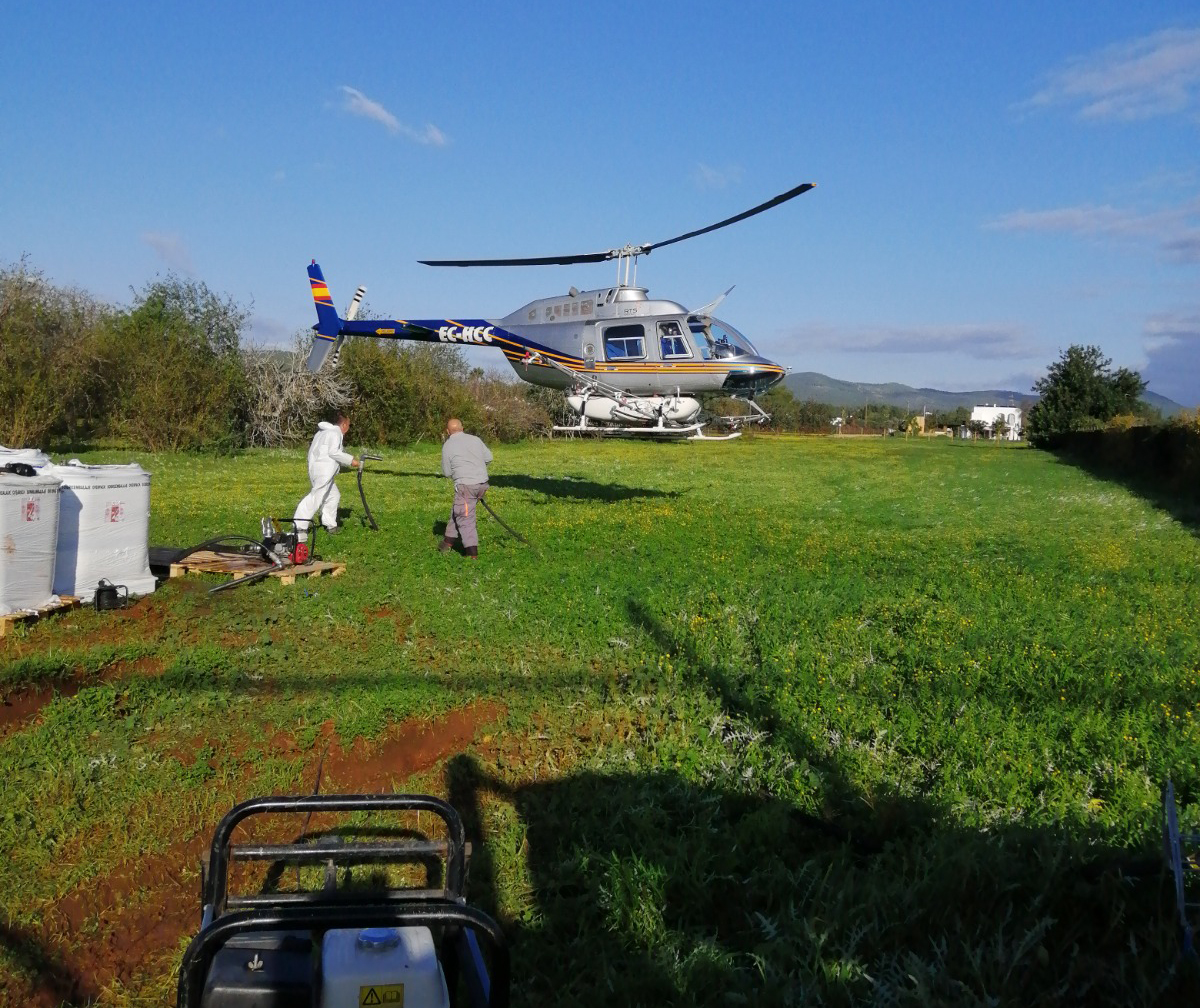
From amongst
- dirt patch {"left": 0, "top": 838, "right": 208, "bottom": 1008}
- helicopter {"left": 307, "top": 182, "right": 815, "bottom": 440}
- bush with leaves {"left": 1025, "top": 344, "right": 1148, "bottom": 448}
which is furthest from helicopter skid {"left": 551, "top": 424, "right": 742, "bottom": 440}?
bush with leaves {"left": 1025, "top": 344, "right": 1148, "bottom": 448}

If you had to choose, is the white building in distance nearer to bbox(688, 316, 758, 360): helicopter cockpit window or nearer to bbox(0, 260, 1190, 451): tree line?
bbox(0, 260, 1190, 451): tree line

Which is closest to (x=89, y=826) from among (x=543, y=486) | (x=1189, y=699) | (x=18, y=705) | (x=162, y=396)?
(x=18, y=705)

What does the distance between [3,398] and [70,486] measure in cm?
2464

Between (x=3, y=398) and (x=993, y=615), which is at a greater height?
(x=3, y=398)

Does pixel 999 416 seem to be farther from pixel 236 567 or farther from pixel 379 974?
pixel 379 974

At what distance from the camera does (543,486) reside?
24.7 meters

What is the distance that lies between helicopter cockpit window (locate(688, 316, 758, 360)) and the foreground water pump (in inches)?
638

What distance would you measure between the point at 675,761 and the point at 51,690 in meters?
4.63

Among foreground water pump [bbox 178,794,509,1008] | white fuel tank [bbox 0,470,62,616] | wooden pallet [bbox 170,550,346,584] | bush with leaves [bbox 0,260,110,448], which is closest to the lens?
foreground water pump [bbox 178,794,509,1008]

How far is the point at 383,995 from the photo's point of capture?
251 centimetres

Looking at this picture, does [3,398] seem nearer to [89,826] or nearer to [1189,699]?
[89,826]

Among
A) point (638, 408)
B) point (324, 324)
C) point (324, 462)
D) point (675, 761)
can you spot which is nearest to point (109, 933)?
point (675, 761)

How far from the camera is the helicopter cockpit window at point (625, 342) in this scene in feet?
62.3

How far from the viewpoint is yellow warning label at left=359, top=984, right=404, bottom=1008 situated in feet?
8.22
